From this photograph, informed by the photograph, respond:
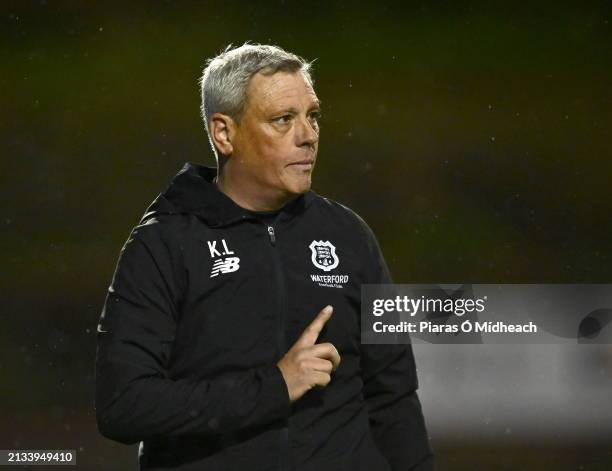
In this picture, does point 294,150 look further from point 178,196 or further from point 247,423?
point 247,423

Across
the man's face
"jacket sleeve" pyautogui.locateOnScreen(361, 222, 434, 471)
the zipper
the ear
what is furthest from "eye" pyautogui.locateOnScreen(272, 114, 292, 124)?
"jacket sleeve" pyautogui.locateOnScreen(361, 222, 434, 471)

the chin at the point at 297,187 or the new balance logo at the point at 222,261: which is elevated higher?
the chin at the point at 297,187

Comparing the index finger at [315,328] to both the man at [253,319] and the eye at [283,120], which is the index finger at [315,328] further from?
the eye at [283,120]

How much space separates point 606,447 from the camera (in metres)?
5.29

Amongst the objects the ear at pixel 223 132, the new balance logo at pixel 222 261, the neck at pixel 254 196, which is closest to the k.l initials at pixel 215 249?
the new balance logo at pixel 222 261

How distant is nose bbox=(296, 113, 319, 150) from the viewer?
6.80 ft

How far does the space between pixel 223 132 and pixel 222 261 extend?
0.30 m

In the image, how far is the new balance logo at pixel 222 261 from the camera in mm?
2004

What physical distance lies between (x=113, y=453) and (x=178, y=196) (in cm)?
311

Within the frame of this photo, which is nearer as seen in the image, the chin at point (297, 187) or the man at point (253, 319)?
the man at point (253, 319)

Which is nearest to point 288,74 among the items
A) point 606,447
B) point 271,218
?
point 271,218

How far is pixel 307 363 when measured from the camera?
74.4 inches

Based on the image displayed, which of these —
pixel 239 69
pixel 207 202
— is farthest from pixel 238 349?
pixel 239 69

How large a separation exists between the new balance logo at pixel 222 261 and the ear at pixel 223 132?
225 millimetres
